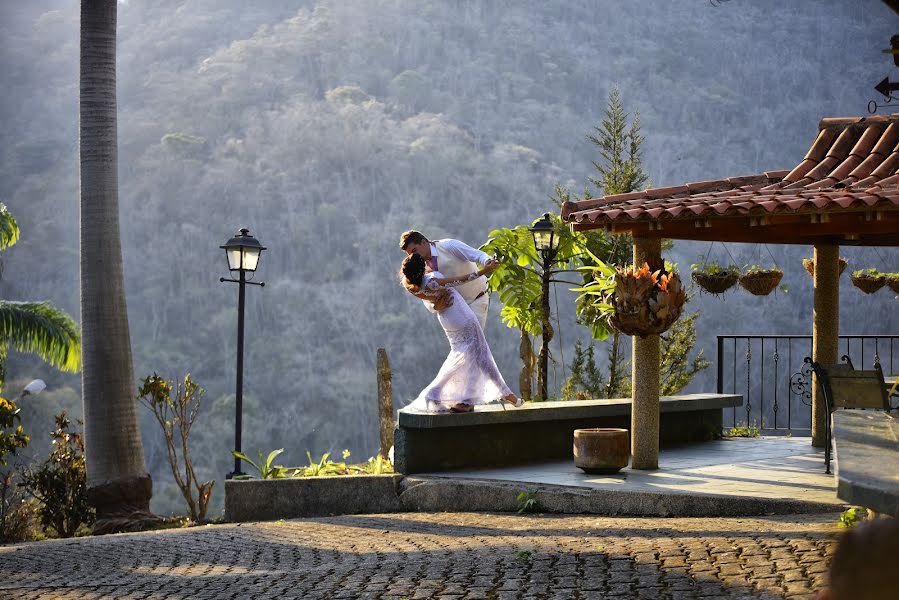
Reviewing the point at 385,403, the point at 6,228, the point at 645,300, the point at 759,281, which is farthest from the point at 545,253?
the point at 6,228

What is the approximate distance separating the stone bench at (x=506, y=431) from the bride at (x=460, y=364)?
211 mm

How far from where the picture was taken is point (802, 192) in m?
8.66

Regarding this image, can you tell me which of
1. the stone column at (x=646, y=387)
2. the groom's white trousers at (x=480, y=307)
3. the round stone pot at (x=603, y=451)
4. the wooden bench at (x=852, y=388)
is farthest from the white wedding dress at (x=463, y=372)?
the wooden bench at (x=852, y=388)

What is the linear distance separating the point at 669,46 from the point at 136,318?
54891 mm

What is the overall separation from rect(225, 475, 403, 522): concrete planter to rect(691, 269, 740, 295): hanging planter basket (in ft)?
14.5

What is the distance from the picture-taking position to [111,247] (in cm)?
1180

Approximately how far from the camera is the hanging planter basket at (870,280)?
13672 millimetres

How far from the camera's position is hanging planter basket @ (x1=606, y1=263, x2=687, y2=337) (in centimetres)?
875

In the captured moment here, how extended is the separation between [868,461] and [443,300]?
657 centimetres

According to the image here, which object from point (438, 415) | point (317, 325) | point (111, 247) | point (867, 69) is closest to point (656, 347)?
point (438, 415)

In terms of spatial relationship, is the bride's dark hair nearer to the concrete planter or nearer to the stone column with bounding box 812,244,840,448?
the concrete planter

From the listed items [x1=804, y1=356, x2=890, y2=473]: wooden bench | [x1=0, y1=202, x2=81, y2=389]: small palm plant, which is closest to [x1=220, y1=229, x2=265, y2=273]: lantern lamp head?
[x1=0, y1=202, x2=81, y2=389]: small palm plant

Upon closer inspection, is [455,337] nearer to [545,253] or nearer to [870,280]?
[545,253]

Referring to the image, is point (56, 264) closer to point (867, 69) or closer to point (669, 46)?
point (669, 46)
